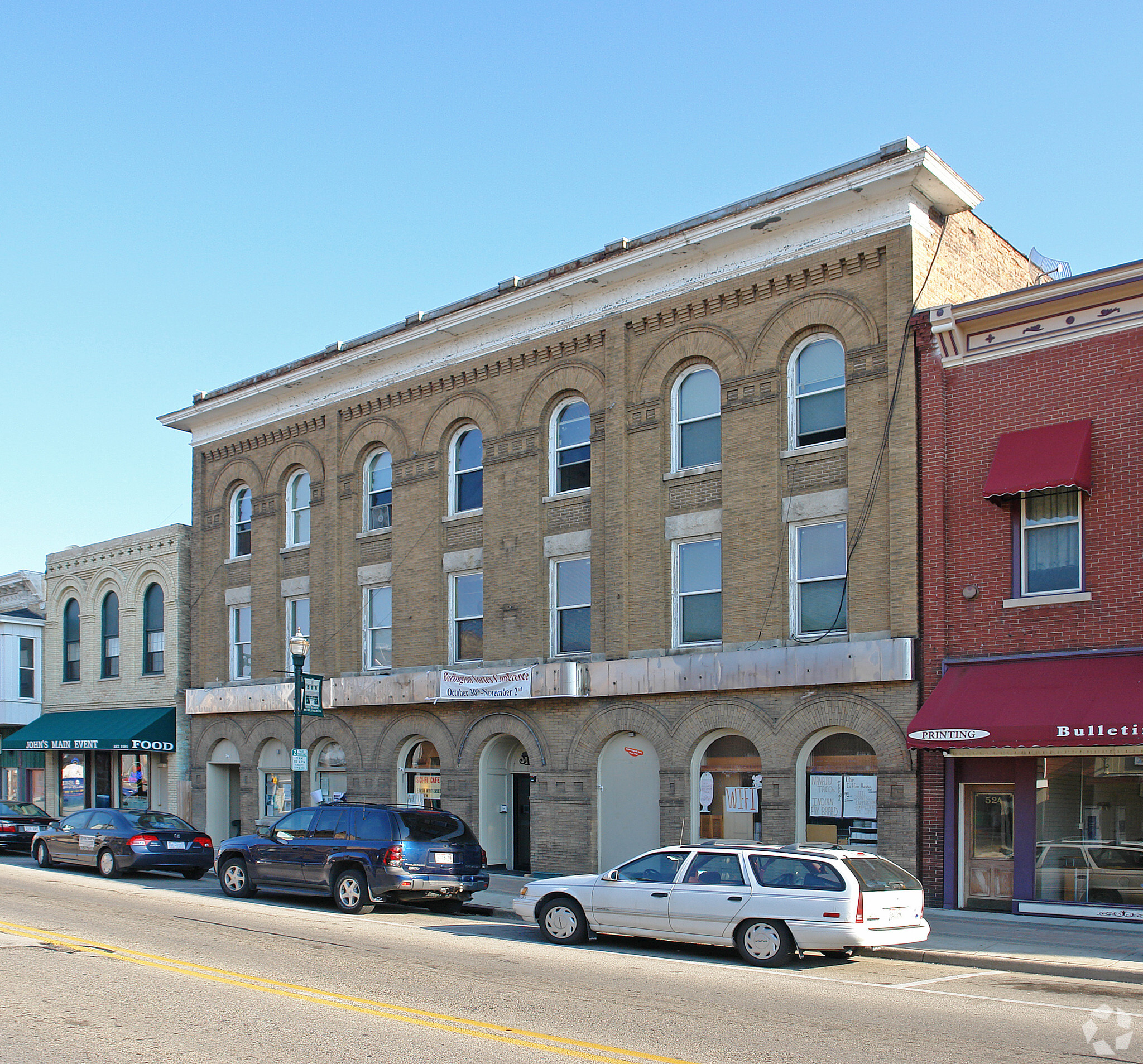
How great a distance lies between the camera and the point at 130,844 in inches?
911

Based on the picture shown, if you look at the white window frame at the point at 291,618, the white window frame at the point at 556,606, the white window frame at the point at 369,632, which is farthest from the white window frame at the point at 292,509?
the white window frame at the point at 556,606

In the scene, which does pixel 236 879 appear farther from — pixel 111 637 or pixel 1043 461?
pixel 111 637

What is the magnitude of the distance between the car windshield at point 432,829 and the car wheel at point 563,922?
11.5ft

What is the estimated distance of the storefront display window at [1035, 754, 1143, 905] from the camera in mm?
16578

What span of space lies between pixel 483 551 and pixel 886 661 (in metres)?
9.24

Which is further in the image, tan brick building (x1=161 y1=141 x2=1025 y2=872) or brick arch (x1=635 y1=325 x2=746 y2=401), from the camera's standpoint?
brick arch (x1=635 y1=325 x2=746 y2=401)

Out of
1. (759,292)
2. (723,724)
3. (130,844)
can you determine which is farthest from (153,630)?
(759,292)

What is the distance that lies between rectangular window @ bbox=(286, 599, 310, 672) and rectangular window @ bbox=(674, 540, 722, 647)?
1074 centimetres

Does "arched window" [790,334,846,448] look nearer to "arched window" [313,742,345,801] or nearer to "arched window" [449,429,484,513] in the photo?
"arched window" [449,429,484,513]

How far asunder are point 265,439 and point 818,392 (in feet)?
50.5

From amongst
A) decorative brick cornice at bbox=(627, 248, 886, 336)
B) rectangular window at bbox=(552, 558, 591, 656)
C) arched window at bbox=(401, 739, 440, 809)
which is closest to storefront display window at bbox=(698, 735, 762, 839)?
rectangular window at bbox=(552, 558, 591, 656)

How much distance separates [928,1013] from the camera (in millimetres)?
10336

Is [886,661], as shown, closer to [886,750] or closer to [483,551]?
[886,750]

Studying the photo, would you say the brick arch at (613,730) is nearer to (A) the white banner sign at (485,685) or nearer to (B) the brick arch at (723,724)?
(B) the brick arch at (723,724)
